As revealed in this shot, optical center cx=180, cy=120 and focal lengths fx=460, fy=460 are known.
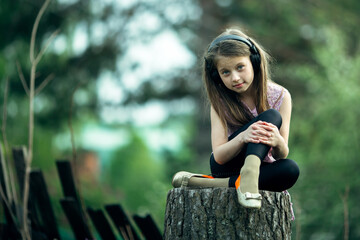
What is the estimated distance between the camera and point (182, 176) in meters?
2.60

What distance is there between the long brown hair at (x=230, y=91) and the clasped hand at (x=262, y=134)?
24 centimetres

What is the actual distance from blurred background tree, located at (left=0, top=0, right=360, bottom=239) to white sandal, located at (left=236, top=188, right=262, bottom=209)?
7.58ft

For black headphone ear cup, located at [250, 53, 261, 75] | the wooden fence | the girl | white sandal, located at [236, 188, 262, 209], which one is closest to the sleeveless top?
the girl

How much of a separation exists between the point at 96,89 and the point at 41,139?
4.32 ft

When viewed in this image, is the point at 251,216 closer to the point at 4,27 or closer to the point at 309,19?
the point at 4,27

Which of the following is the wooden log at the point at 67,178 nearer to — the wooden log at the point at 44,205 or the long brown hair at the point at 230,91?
the wooden log at the point at 44,205

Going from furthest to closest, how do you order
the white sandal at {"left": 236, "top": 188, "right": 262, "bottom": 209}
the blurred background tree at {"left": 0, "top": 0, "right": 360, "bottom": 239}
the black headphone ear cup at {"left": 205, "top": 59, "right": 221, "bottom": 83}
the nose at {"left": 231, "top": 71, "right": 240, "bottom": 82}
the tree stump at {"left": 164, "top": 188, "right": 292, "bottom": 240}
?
the blurred background tree at {"left": 0, "top": 0, "right": 360, "bottom": 239} → the black headphone ear cup at {"left": 205, "top": 59, "right": 221, "bottom": 83} → the nose at {"left": 231, "top": 71, "right": 240, "bottom": 82} → the tree stump at {"left": 164, "top": 188, "right": 292, "bottom": 240} → the white sandal at {"left": 236, "top": 188, "right": 262, "bottom": 209}

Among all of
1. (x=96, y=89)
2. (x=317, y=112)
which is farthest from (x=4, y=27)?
(x=317, y=112)

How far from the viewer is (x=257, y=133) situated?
7.47 ft

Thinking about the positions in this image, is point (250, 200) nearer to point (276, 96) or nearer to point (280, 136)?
point (280, 136)

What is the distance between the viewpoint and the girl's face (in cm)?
246

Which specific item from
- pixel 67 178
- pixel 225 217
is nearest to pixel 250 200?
pixel 225 217

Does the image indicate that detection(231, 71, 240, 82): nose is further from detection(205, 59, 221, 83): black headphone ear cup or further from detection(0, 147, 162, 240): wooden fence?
detection(0, 147, 162, 240): wooden fence

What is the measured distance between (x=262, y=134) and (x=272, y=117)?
0.13 metres
